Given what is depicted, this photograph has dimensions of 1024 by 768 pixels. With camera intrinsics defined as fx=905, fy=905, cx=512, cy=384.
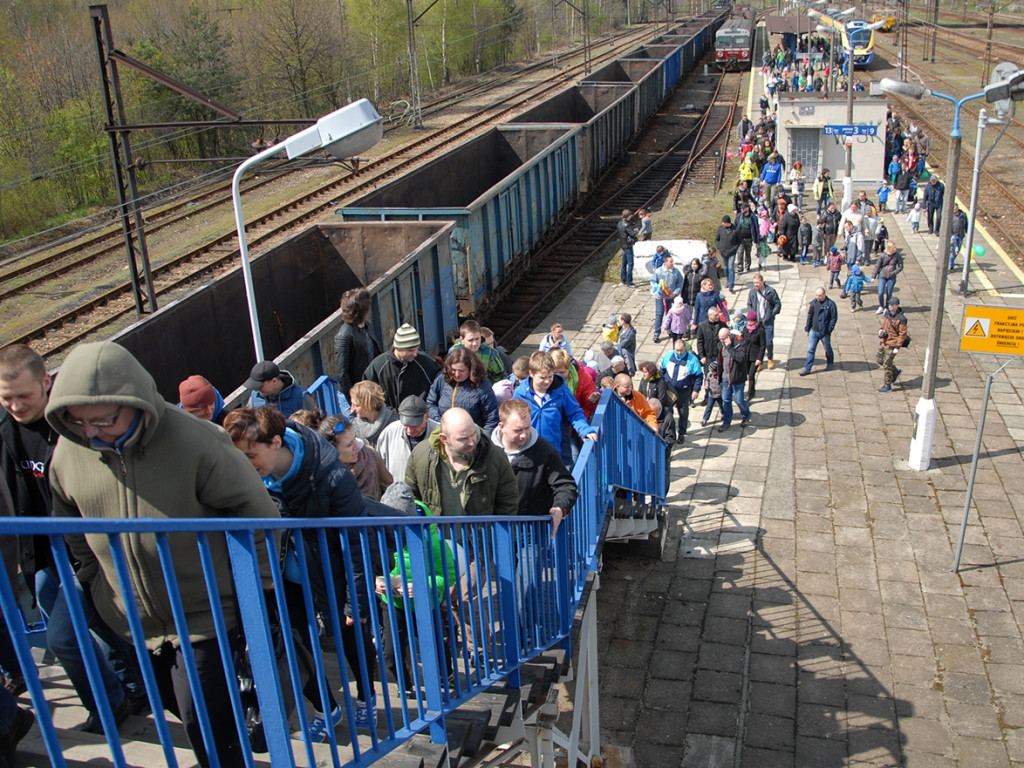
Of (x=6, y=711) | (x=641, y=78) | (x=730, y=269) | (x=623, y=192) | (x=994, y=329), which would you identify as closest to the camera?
(x=6, y=711)

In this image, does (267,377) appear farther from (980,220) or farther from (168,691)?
(980,220)

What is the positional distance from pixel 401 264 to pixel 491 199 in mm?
4461

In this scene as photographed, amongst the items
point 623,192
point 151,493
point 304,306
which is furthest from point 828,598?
point 623,192

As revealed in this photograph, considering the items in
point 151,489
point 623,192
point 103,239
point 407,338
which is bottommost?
point 103,239

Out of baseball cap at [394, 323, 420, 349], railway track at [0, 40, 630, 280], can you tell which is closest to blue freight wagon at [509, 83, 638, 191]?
railway track at [0, 40, 630, 280]

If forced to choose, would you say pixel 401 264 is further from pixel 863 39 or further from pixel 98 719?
pixel 863 39

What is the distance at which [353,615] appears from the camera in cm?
314

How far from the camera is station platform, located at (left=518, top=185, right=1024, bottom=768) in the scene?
6.96 meters

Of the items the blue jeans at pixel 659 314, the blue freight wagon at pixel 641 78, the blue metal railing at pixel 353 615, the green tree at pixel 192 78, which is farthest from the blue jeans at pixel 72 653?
the green tree at pixel 192 78

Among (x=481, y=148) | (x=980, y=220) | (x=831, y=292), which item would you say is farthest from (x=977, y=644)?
(x=980, y=220)

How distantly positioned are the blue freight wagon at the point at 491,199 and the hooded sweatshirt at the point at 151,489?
12.1 metres

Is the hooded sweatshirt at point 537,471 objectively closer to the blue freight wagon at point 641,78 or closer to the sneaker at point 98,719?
the sneaker at point 98,719

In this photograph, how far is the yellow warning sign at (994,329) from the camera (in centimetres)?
907

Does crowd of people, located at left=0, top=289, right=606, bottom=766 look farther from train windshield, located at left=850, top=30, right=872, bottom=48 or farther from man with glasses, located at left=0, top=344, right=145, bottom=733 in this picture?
train windshield, located at left=850, top=30, right=872, bottom=48
